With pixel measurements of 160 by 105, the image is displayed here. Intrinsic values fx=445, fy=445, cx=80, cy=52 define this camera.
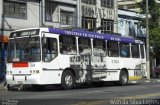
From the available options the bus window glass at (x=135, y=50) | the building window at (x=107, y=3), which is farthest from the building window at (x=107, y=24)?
the bus window glass at (x=135, y=50)

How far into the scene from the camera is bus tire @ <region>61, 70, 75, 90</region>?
76.9 feet

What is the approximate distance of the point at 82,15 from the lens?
4238 centimetres

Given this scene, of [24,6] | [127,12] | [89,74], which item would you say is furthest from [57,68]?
[127,12]

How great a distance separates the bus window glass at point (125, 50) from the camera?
2853 cm

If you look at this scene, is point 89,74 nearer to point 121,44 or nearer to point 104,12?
point 121,44

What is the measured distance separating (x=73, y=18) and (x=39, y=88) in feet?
59.1

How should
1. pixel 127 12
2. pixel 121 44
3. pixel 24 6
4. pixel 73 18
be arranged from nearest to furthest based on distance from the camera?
pixel 121 44
pixel 24 6
pixel 73 18
pixel 127 12

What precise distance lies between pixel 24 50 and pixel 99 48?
551 cm

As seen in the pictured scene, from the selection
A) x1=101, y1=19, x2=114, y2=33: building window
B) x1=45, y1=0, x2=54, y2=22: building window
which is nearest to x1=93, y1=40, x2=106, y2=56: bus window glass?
x1=45, y1=0, x2=54, y2=22: building window

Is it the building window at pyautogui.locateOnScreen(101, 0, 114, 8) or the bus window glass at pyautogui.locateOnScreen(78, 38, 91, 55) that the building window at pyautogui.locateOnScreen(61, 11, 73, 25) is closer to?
the building window at pyautogui.locateOnScreen(101, 0, 114, 8)

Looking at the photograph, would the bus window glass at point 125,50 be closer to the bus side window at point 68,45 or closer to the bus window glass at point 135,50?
the bus window glass at point 135,50

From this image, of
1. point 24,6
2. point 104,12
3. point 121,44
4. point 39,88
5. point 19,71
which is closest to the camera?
point 19,71

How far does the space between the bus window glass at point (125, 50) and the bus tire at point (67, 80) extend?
18.1 ft

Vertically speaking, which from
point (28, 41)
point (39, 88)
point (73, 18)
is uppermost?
point (73, 18)
